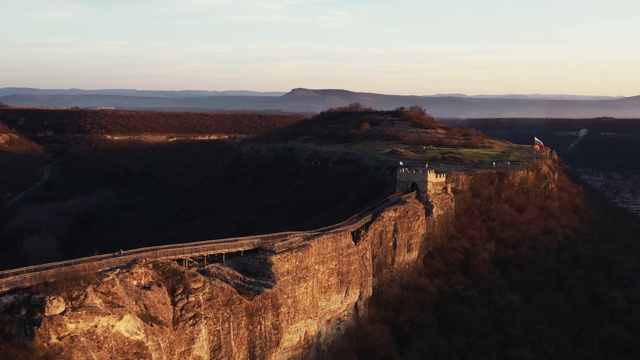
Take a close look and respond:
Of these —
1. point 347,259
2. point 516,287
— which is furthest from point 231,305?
point 516,287

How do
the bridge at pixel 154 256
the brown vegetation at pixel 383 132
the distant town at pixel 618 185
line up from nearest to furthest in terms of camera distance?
the bridge at pixel 154 256, the brown vegetation at pixel 383 132, the distant town at pixel 618 185

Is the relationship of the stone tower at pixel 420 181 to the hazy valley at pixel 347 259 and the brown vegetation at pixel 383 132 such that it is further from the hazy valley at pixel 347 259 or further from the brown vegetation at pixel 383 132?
the brown vegetation at pixel 383 132

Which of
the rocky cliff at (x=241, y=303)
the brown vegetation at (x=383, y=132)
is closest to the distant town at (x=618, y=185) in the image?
the brown vegetation at (x=383, y=132)

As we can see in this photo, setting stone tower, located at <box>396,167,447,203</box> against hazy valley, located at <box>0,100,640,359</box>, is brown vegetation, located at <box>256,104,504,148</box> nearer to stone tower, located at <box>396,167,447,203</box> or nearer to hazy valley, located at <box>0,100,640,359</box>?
hazy valley, located at <box>0,100,640,359</box>

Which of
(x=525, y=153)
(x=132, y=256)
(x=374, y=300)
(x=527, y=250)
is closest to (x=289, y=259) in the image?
(x=132, y=256)

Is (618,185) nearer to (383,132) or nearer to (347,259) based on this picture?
(383,132)

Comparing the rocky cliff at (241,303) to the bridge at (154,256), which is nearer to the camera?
the rocky cliff at (241,303)

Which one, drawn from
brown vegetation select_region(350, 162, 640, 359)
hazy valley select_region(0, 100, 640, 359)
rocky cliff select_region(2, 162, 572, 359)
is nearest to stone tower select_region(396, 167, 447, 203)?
hazy valley select_region(0, 100, 640, 359)

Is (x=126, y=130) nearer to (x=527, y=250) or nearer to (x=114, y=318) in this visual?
(x=527, y=250)
